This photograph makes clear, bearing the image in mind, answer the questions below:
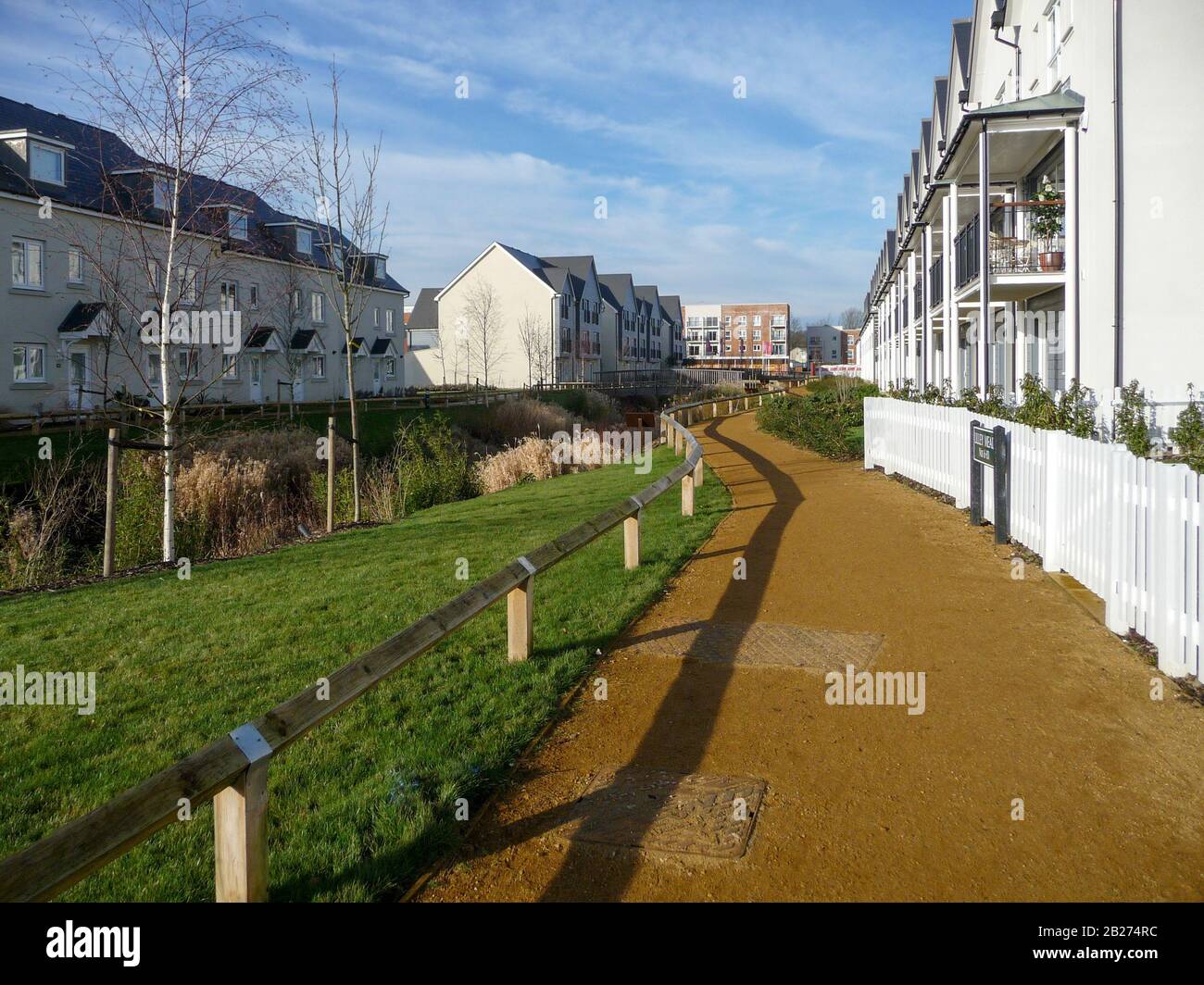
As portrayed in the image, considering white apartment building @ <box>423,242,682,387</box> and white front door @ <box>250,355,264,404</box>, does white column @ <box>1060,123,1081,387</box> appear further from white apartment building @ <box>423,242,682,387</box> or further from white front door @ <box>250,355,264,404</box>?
white apartment building @ <box>423,242,682,387</box>

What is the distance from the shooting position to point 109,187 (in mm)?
11281

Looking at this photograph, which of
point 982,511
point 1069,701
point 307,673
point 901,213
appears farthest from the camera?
point 901,213

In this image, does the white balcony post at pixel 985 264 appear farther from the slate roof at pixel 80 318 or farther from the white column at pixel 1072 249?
the slate roof at pixel 80 318

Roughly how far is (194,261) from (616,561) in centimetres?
763

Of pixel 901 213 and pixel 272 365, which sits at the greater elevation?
pixel 901 213

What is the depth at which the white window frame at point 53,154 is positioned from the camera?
94.7 ft

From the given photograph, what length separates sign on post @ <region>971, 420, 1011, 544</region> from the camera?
10422mm

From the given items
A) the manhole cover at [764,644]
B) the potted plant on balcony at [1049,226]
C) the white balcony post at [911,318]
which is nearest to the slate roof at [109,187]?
the manhole cover at [764,644]

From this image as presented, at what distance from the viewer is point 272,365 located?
134ft

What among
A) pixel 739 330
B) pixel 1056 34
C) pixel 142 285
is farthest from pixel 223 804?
pixel 739 330

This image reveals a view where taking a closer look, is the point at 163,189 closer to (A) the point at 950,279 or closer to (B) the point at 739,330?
(A) the point at 950,279
